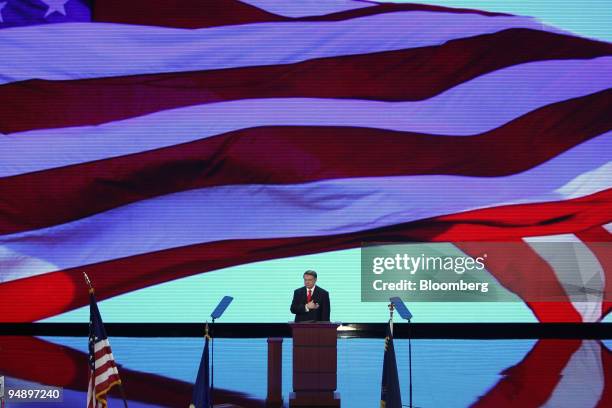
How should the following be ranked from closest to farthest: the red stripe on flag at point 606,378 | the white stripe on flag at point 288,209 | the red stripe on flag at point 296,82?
the red stripe on flag at point 606,378 < the white stripe on flag at point 288,209 < the red stripe on flag at point 296,82

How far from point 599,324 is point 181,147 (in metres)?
6.47

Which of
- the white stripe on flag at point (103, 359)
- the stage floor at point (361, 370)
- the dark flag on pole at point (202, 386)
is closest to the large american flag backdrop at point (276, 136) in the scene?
the stage floor at point (361, 370)

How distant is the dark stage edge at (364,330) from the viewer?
39.8ft

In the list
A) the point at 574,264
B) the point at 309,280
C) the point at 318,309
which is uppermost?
the point at 574,264

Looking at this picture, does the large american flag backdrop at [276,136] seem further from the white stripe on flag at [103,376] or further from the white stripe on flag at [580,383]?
the white stripe on flag at [103,376]

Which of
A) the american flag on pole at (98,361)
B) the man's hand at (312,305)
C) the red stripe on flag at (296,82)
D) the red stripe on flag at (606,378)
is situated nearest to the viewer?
the american flag on pole at (98,361)

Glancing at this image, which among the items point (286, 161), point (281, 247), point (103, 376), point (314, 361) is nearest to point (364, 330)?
point (281, 247)

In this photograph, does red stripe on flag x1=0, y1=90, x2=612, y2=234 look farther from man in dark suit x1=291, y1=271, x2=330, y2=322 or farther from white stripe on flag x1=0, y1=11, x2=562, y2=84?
man in dark suit x1=291, y1=271, x2=330, y2=322

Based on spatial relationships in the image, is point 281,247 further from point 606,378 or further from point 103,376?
point 103,376

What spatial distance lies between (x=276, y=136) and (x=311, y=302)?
431 centimetres

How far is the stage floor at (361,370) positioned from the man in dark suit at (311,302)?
2.42 ft

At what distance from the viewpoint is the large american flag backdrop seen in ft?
39.0

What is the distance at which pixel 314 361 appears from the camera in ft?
24.3

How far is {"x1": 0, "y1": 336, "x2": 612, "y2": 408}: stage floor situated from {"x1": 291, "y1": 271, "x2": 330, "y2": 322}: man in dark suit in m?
0.74
